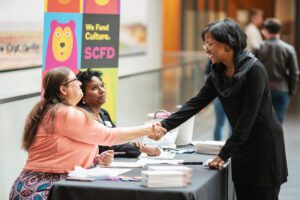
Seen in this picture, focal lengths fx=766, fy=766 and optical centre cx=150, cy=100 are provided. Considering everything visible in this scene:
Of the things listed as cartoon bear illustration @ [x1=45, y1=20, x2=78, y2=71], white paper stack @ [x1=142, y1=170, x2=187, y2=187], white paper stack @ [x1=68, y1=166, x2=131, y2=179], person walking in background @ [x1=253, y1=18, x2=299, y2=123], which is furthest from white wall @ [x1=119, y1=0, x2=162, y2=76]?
white paper stack @ [x1=142, y1=170, x2=187, y2=187]

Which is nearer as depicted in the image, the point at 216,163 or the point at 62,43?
the point at 216,163

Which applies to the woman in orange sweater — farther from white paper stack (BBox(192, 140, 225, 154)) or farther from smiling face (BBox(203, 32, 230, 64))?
white paper stack (BBox(192, 140, 225, 154))

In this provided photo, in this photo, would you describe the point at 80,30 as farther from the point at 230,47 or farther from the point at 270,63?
the point at 270,63

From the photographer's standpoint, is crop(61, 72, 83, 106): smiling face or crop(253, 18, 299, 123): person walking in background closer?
crop(61, 72, 83, 106): smiling face

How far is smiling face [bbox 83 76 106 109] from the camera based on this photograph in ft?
17.7

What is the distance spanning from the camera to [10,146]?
20.1 ft

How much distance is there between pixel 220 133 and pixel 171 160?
541cm

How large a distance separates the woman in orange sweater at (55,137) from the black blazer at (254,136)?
816mm

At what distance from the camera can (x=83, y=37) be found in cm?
657

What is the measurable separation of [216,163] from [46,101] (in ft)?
3.79

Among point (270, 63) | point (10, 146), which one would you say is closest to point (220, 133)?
point (270, 63)

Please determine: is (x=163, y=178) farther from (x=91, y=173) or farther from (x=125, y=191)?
(x=91, y=173)

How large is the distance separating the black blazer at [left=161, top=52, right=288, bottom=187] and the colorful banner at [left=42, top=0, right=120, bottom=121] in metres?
1.76

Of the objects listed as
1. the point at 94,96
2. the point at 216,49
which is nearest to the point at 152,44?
the point at 94,96
